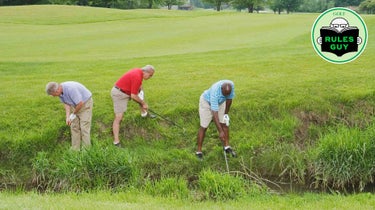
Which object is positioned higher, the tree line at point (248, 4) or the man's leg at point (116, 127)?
the tree line at point (248, 4)

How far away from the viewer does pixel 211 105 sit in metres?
9.16

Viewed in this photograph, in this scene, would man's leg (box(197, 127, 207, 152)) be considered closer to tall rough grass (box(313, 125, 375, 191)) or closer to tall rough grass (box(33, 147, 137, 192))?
tall rough grass (box(33, 147, 137, 192))

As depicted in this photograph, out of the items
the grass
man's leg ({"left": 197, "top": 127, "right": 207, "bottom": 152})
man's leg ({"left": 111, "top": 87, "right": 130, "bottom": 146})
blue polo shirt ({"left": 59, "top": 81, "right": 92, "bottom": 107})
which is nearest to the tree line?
man's leg ({"left": 111, "top": 87, "right": 130, "bottom": 146})

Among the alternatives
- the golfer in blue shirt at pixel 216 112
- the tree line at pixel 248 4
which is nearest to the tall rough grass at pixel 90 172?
the golfer in blue shirt at pixel 216 112

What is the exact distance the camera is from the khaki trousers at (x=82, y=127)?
9.33 meters

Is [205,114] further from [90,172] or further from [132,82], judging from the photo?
[90,172]

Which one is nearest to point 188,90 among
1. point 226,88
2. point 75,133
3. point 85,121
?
point 226,88

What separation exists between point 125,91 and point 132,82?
317 millimetres

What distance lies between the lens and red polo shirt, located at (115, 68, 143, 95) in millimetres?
9367

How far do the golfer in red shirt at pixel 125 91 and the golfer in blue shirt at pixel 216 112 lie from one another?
3.91 feet

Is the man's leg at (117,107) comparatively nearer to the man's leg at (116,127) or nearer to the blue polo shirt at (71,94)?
the man's leg at (116,127)

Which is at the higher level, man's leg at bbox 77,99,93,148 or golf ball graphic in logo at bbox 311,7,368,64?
golf ball graphic in logo at bbox 311,7,368,64

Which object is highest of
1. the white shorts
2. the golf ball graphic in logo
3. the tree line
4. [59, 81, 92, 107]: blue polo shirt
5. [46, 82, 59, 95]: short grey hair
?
the tree line

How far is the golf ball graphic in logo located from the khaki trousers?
6.45 meters
